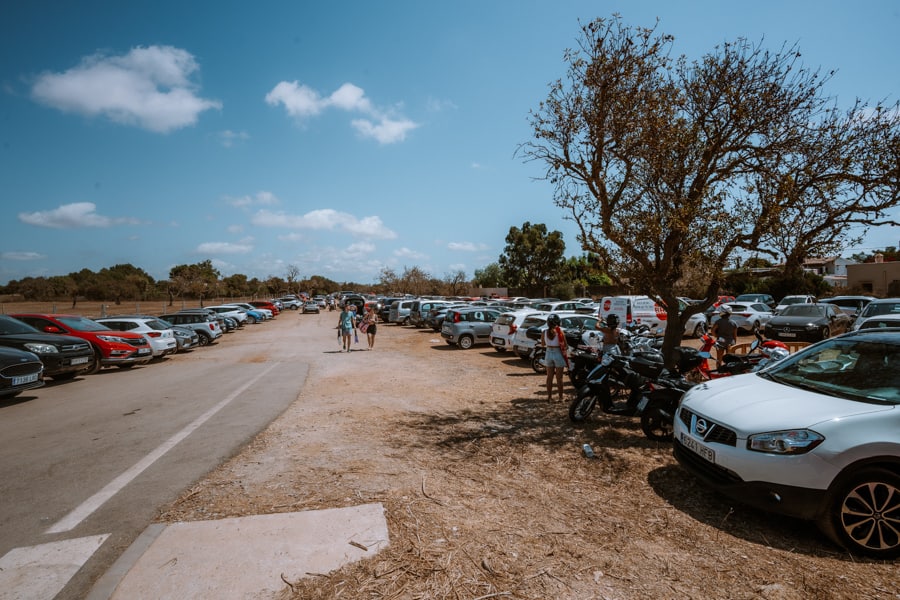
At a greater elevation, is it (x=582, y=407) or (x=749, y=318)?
(x=749, y=318)

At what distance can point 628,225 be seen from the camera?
7.79m

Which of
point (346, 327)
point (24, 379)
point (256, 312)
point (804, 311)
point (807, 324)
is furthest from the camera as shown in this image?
point (256, 312)

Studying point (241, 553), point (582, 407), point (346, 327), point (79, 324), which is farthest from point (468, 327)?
point (241, 553)

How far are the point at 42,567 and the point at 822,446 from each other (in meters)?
5.85

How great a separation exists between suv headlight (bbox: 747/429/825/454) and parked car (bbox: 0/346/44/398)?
11953mm

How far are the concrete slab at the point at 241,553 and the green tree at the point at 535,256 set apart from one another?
53334mm

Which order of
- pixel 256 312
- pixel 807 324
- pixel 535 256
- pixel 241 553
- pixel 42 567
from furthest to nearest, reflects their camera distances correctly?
1. pixel 535 256
2. pixel 256 312
3. pixel 807 324
4. pixel 241 553
5. pixel 42 567

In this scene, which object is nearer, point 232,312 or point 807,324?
point 807,324

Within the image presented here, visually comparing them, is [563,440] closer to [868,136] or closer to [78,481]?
[78,481]

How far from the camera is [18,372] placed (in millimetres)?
9258

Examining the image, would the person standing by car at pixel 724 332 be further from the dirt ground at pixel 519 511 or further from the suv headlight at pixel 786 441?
the suv headlight at pixel 786 441

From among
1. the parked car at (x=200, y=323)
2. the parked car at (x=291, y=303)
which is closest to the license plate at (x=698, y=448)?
the parked car at (x=200, y=323)

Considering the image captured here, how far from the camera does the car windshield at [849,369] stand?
4.16 meters

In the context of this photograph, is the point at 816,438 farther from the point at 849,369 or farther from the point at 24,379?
the point at 24,379
